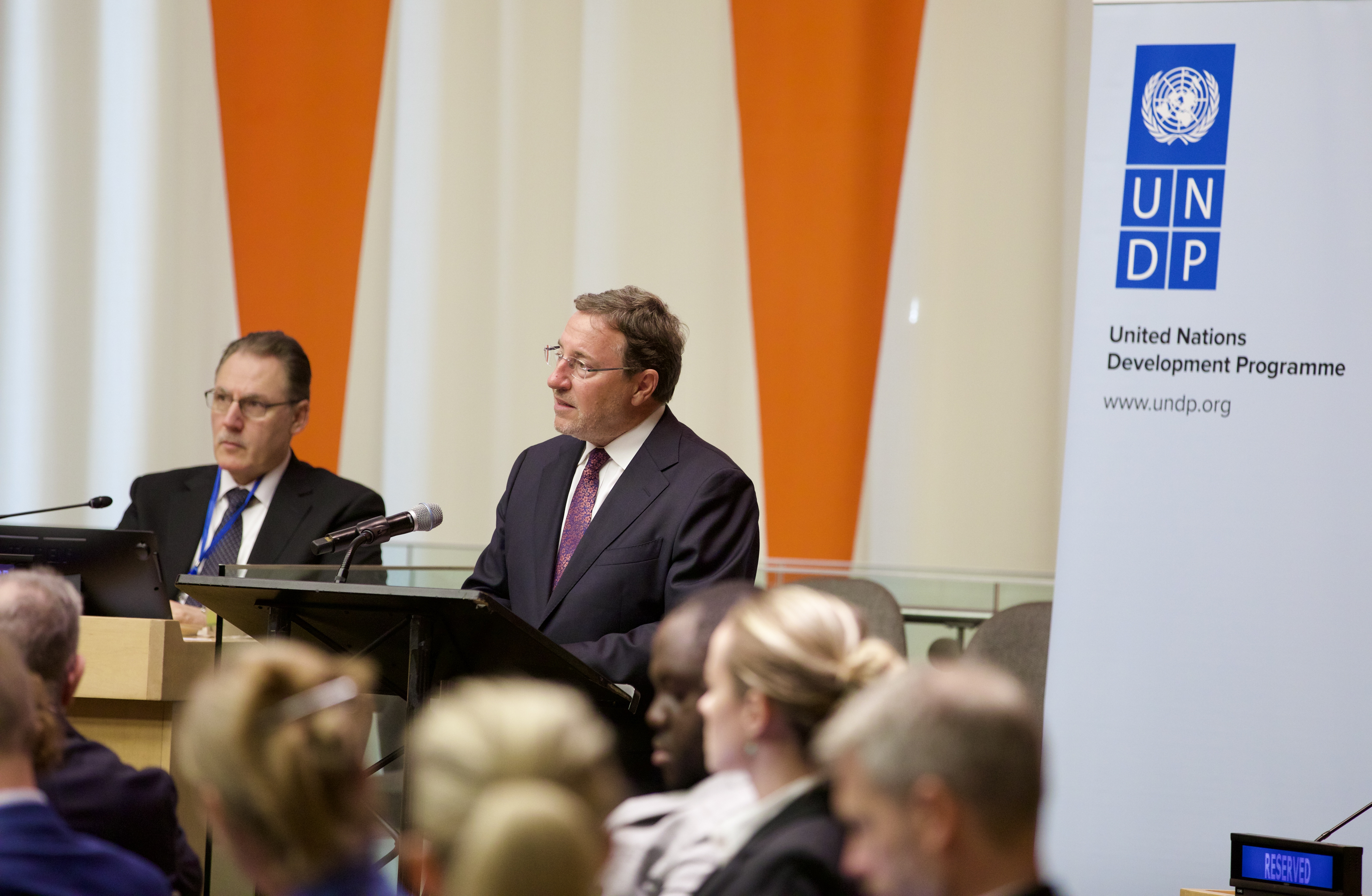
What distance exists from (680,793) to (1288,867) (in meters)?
1.67

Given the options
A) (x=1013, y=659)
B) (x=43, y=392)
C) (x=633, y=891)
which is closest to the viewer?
(x=633, y=891)

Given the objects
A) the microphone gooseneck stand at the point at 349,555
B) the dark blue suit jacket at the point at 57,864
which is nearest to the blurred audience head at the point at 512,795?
the dark blue suit jacket at the point at 57,864

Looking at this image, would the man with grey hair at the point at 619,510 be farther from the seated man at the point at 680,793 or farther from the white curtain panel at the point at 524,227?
the white curtain panel at the point at 524,227

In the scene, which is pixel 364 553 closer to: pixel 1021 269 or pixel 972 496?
pixel 972 496

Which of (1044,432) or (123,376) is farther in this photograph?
(123,376)

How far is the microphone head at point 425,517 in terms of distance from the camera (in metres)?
3.02

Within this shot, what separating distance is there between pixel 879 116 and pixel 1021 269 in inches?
36.9

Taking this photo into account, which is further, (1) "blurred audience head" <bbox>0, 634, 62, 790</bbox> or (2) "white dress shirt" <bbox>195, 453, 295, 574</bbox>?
(2) "white dress shirt" <bbox>195, 453, 295, 574</bbox>

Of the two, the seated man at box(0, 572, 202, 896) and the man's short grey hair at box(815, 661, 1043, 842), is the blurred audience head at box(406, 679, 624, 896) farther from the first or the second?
the seated man at box(0, 572, 202, 896)

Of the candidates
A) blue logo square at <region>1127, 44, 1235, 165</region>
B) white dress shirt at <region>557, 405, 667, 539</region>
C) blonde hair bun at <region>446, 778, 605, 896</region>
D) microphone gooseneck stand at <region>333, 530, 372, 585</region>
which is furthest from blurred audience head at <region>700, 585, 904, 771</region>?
blue logo square at <region>1127, 44, 1235, 165</region>

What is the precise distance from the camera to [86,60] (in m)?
6.47

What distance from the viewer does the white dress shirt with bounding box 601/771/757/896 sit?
1779 millimetres

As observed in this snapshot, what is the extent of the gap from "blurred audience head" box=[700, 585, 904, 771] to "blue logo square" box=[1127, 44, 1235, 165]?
2467 millimetres

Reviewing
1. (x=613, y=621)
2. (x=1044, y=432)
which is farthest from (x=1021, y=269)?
(x=613, y=621)
